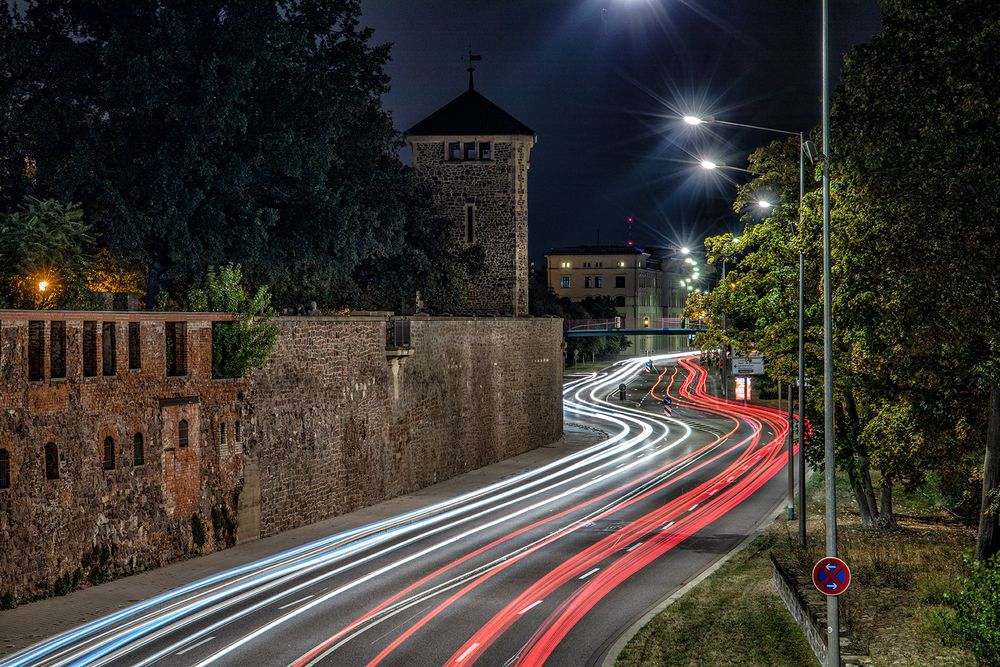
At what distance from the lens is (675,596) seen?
22766 mm

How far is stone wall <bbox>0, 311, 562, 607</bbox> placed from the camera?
2261 cm

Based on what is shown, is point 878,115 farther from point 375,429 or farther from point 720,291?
point 375,429

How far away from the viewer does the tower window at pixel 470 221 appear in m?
59.4

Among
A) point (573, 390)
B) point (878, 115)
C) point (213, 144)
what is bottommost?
point (573, 390)

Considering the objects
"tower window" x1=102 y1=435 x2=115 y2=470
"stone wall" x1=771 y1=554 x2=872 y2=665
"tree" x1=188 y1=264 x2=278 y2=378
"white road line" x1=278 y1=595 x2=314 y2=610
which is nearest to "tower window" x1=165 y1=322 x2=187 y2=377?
"tree" x1=188 y1=264 x2=278 y2=378

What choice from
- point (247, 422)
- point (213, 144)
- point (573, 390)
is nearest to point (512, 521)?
point (247, 422)

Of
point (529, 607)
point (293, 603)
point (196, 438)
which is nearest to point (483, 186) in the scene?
point (196, 438)

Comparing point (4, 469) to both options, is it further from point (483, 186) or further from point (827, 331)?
point (483, 186)

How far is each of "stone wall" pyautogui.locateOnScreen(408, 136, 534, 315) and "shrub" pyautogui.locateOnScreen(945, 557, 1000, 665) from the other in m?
45.0

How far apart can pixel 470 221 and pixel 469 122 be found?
541cm

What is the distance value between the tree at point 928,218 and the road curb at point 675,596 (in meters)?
4.85

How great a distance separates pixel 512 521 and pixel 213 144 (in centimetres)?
1977

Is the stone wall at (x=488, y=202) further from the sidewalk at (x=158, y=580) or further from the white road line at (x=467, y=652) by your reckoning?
the white road line at (x=467, y=652)

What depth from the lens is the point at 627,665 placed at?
17797mm
